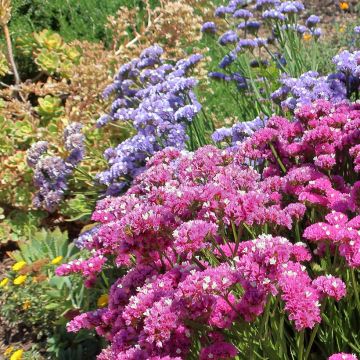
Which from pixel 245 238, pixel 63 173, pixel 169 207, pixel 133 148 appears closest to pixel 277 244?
pixel 169 207

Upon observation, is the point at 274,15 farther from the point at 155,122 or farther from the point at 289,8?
the point at 155,122

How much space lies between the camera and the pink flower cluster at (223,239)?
161cm

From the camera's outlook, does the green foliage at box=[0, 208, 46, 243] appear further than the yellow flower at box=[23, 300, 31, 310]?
Yes

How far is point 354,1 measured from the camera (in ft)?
30.1

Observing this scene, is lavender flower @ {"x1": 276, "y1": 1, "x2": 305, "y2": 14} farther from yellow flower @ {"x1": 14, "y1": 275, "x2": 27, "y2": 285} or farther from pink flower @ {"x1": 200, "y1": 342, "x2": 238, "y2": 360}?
pink flower @ {"x1": 200, "y1": 342, "x2": 238, "y2": 360}

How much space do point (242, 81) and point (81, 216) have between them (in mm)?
1368

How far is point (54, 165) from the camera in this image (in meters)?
3.52

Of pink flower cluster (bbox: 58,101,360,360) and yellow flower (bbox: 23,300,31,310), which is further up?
pink flower cluster (bbox: 58,101,360,360)

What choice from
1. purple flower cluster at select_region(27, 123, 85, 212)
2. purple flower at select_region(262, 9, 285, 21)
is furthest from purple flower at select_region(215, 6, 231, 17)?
purple flower cluster at select_region(27, 123, 85, 212)

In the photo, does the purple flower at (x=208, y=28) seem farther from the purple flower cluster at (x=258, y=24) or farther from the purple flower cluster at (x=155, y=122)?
the purple flower cluster at (x=155, y=122)

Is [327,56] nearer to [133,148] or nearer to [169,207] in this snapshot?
[133,148]

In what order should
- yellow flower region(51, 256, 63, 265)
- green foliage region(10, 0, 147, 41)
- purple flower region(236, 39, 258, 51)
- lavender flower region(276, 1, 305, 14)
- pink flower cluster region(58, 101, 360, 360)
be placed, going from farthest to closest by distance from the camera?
green foliage region(10, 0, 147, 41) → purple flower region(236, 39, 258, 51) → lavender flower region(276, 1, 305, 14) → yellow flower region(51, 256, 63, 265) → pink flower cluster region(58, 101, 360, 360)

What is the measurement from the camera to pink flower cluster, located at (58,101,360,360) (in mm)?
1609

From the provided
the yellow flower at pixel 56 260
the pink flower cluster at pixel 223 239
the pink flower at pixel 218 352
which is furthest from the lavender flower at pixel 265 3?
the pink flower at pixel 218 352
